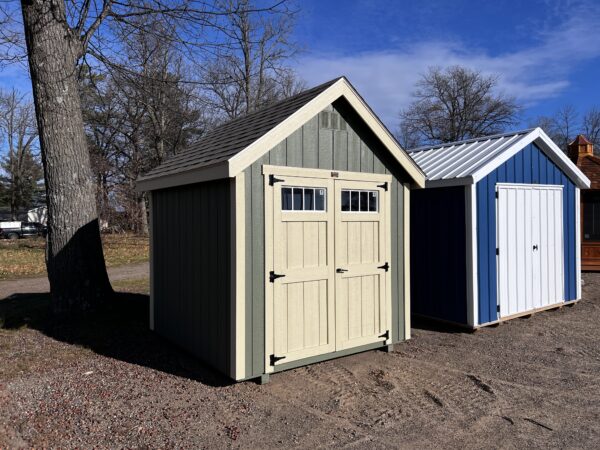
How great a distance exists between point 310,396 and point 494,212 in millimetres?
4423

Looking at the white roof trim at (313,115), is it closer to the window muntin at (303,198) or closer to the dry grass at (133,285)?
the window muntin at (303,198)

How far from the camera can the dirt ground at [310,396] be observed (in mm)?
3668

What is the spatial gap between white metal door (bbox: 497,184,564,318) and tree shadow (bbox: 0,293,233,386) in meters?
4.87

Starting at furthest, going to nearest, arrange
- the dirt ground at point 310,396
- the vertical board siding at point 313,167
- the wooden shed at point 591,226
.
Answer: the wooden shed at point 591,226, the vertical board siding at point 313,167, the dirt ground at point 310,396

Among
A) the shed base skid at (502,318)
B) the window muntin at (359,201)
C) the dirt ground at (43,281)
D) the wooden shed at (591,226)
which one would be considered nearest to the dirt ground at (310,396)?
the shed base skid at (502,318)

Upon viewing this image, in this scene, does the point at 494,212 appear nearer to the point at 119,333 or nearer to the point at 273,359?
the point at 273,359

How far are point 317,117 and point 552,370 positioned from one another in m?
3.91

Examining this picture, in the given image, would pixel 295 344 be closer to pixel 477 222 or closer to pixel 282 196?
pixel 282 196

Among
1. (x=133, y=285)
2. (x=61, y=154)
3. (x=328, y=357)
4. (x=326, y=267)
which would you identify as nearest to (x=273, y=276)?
(x=326, y=267)

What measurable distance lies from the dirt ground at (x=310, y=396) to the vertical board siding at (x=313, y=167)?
52 centimetres

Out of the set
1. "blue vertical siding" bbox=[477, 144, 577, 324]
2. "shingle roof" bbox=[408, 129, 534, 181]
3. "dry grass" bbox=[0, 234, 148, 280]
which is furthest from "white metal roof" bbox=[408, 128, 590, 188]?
"dry grass" bbox=[0, 234, 148, 280]

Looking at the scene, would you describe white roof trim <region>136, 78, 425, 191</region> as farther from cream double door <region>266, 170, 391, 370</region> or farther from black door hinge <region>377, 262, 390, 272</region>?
black door hinge <region>377, 262, 390, 272</region>

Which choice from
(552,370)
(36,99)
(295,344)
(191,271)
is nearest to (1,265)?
(36,99)

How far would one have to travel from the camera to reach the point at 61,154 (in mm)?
7113
